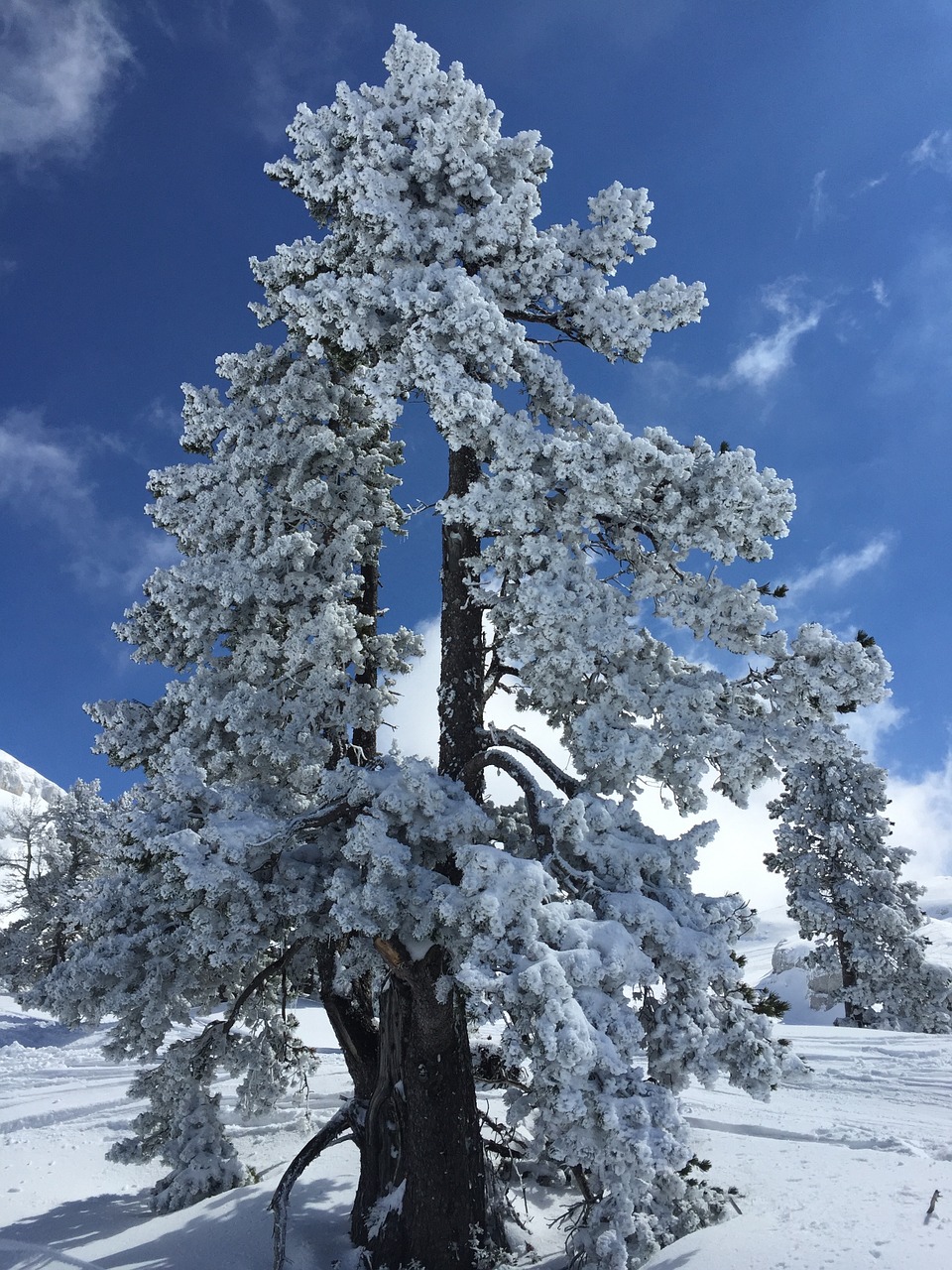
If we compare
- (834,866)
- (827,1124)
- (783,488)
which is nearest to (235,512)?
(783,488)

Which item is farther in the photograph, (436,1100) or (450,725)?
(450,725)

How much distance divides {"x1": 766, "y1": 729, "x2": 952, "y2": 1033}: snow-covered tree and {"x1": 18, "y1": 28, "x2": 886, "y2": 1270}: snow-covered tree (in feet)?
64.5

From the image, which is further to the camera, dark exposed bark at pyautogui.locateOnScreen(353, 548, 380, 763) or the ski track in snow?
dark exposed bark at pyautogui.locateOnScreen(353, 548, 380, 763)

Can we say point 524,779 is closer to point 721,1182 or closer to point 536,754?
point 536,754

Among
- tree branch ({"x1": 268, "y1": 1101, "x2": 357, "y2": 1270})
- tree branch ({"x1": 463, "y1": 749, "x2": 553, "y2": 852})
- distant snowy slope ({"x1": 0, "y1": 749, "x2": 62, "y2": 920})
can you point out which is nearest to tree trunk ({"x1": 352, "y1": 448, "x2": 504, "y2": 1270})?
tree branch ({"x1": 463, "y1": 749, "x2": 553, "y2": 852})

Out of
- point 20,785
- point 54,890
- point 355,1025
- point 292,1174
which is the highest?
point 20,785

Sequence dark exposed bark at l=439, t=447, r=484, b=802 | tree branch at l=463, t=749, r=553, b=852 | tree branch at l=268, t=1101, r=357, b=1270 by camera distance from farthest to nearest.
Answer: dark exposed bark at l=439, t=447, r=484, b=802, tree branch at l=268, t=1101, r=357, b=1270, tree branch at l=463, t=749, r=553, b=852

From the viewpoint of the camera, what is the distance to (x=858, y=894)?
26.6m

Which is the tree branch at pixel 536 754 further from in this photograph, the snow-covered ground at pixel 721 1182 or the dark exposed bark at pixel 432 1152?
the snow-covered ground at pixel 721 1182

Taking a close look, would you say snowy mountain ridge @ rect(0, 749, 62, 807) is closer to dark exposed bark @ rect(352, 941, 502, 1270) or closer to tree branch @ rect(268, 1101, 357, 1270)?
tree branch @ rect(268, 1101, 357, 1270)

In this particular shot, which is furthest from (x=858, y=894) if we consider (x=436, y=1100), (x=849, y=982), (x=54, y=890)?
(x=54, y=890)

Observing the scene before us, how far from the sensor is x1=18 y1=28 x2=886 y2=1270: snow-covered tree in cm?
670

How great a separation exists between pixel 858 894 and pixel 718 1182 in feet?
64.3

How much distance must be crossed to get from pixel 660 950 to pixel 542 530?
A: 4.68 m
